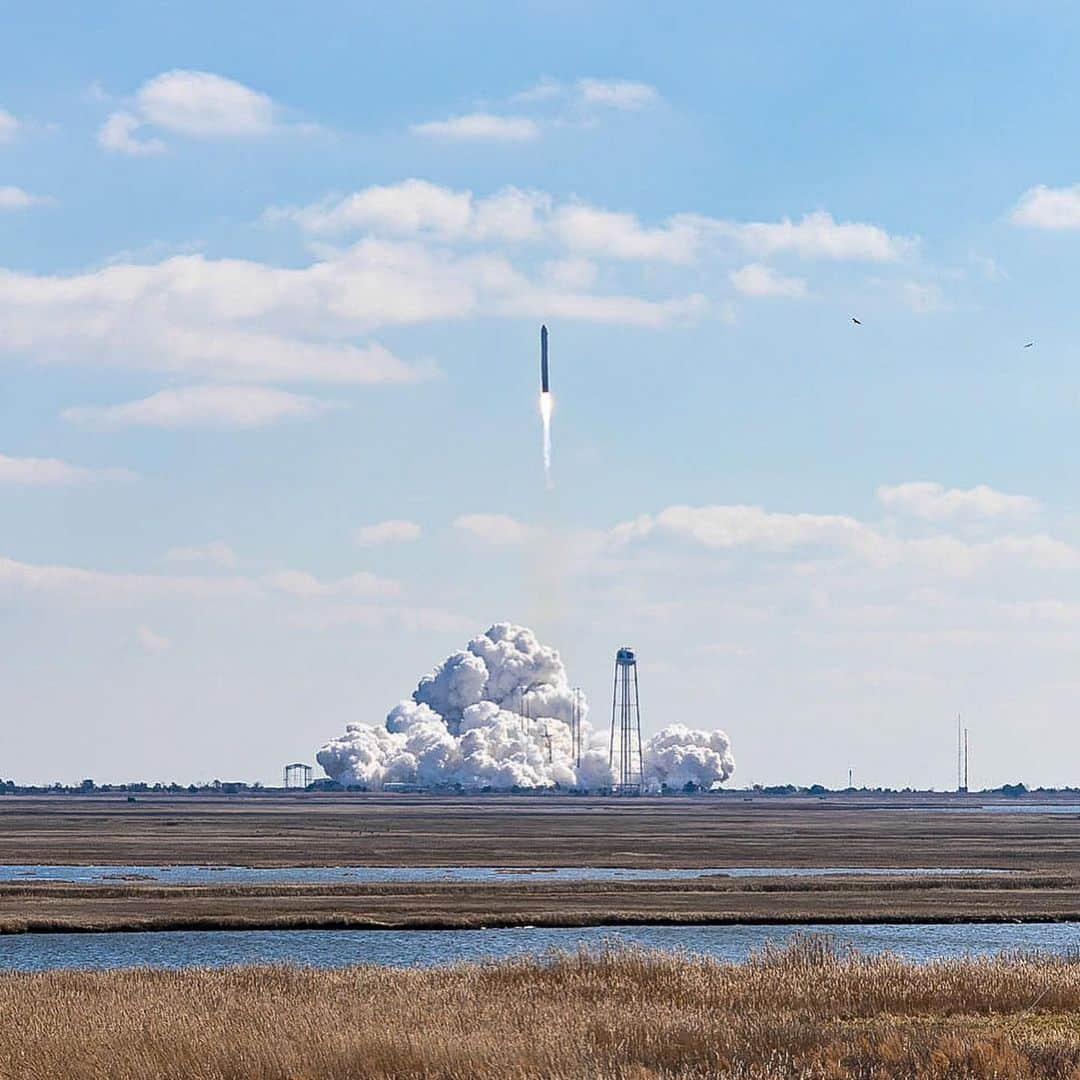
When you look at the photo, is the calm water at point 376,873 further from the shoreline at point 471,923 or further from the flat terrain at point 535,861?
the shoreline at point 471,923

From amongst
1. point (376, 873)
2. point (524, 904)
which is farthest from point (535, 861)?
point (524, 904)

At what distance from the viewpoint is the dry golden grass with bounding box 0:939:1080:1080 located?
78.6ft

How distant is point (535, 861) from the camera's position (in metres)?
89.6

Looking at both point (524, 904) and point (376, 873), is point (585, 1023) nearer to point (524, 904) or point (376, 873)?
point (524, 904)

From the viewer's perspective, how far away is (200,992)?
34438 millimetres

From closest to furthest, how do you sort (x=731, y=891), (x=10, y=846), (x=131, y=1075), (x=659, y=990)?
(x=131, y=1075), (x=659, y=990), (x=731, y=891), (x=10, y=846)

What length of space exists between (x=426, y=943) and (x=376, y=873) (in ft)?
92.3

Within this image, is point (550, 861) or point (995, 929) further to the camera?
point (550, 861)

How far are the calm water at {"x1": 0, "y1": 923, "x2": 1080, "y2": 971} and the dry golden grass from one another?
→ 11832 mm

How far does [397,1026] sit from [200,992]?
8773mm

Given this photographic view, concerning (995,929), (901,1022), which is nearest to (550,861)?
(995,929)

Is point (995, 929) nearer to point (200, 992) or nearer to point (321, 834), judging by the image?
point (200, 992)

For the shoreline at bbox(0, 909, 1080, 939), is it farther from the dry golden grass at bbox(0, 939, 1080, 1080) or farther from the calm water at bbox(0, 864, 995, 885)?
the dry golden grass at bbox(0, 939, 1080, 1080)

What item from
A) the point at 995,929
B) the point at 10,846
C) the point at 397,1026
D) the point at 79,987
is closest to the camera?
the point at 397,1026
